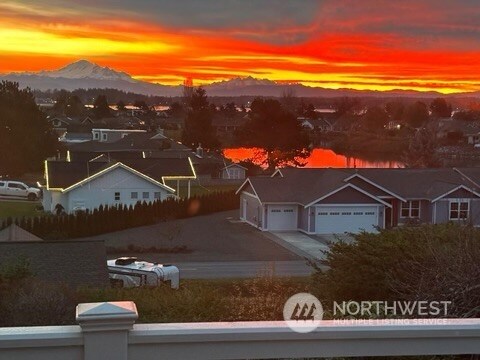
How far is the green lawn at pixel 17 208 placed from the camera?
106 feet

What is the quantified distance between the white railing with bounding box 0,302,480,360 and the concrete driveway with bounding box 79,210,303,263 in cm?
1956

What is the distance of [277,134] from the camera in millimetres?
46812

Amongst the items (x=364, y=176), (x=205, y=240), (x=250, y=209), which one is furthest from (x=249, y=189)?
(x=205, y=240)

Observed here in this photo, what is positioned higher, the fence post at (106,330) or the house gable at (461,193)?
the fence post at (106,330)

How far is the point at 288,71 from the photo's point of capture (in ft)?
143

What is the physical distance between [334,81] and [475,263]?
118 feet

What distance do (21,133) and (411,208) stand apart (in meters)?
26.0

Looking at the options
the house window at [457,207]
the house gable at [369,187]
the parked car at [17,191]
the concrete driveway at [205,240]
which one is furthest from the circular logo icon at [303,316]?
the parked car at [17,191]

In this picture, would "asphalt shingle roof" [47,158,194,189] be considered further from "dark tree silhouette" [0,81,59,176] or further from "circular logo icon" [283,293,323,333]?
"circular logo icon" [283,293,323,333]

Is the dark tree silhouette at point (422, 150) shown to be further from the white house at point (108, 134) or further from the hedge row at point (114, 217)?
the white house at point (108, 134)

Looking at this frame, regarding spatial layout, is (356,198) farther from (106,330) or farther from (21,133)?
(106,330)

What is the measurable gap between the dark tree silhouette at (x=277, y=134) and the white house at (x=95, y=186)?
14105 millimetres

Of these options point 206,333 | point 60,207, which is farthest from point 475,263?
point 60,207

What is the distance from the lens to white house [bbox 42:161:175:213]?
3259cm
